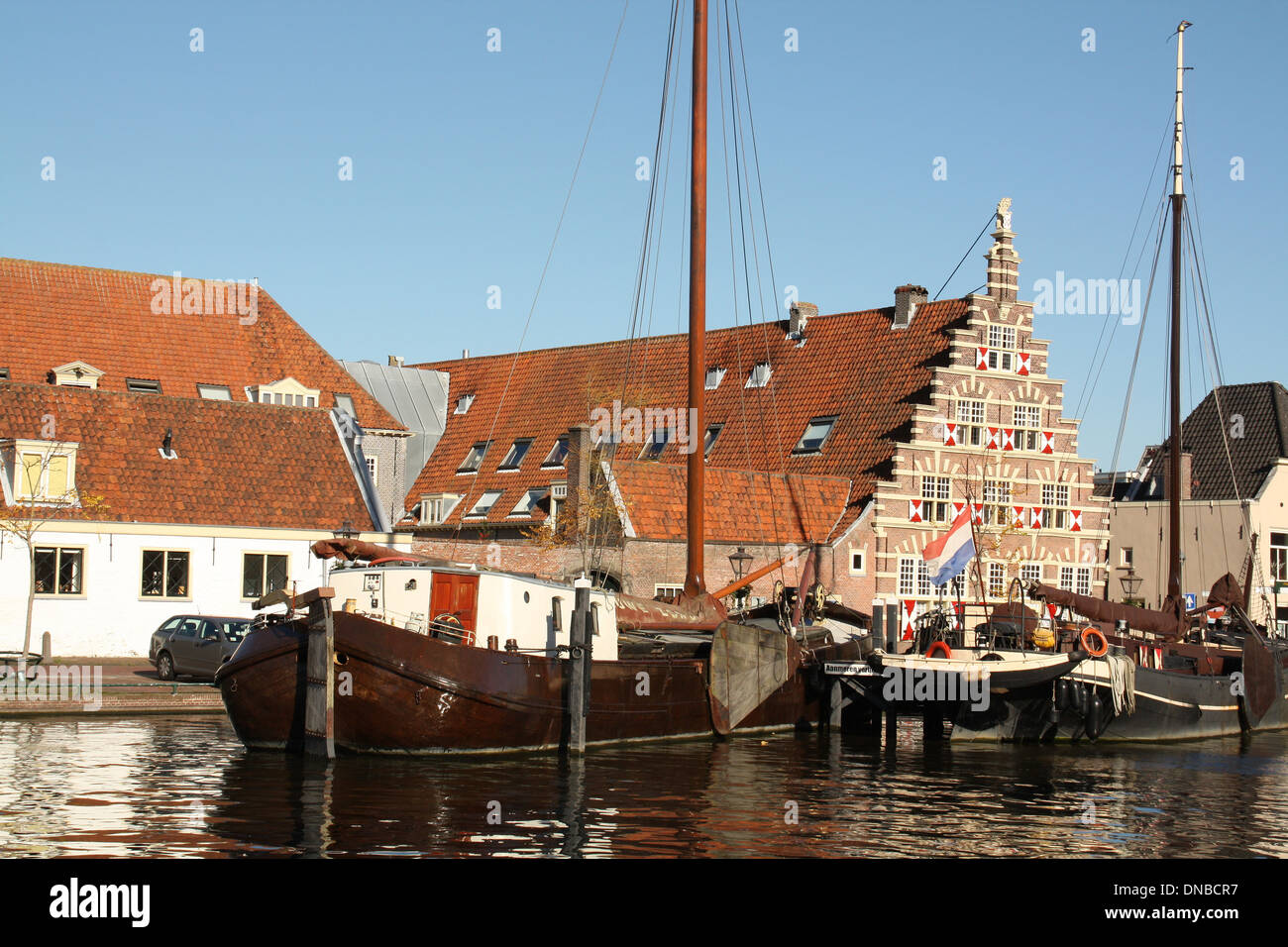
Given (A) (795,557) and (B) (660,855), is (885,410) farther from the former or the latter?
(B) (660,855)

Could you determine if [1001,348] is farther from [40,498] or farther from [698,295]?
[40,498]

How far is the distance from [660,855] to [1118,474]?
228 ft

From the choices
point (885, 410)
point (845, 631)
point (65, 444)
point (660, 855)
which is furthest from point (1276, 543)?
point (660, 855)

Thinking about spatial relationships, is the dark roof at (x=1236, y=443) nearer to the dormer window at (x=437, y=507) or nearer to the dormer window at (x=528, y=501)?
the dormer window at (x=528, y=501)

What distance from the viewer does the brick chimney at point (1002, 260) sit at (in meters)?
47.1

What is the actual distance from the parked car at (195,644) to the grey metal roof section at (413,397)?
22381mm

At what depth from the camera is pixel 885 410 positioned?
47.2m

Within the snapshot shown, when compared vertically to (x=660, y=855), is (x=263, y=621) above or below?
above

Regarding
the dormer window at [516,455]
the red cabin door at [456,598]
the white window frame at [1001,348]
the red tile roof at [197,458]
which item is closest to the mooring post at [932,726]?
the red cabin door at [456,598]

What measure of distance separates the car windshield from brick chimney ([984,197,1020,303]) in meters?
26.5

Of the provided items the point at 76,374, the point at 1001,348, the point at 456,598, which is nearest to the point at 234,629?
the point at 456,598

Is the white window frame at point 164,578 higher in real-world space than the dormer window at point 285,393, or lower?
lower
